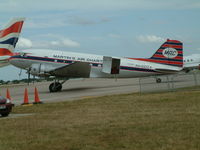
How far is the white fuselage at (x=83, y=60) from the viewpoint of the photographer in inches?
1207

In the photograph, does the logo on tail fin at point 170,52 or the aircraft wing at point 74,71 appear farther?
the logo on tail fin at point 170,52

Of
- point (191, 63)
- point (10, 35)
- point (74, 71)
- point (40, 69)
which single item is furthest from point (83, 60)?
point (191, 63)

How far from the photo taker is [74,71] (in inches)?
1176

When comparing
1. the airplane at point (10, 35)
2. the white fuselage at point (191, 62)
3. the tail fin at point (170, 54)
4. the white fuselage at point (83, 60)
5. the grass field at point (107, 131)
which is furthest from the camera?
the white fuselage at point (191, 62)

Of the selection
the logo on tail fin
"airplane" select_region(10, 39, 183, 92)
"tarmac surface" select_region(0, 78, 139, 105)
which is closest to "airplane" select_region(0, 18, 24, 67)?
"tarmac surface" select_region(0, 78, 139, 105)

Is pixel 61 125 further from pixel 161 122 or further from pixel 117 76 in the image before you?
pixel 117 76

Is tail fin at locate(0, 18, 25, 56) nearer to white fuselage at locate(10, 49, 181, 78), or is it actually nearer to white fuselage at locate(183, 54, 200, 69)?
white fuselage at locate(10, 49, 181, 78)

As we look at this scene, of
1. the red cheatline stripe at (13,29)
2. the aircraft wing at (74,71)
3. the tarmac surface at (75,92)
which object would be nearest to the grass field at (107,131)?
the tarmac surface at (75,92)

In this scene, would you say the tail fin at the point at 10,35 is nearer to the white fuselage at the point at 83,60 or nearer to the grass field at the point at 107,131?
the white fuselage at the point at 83,60

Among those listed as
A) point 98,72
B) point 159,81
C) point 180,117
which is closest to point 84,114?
point 180,117

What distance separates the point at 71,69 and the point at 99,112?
583 inches

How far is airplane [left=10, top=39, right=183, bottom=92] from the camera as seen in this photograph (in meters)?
30.1

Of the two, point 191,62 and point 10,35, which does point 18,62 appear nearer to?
point 10,35

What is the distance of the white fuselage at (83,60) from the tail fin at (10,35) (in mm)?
9907
